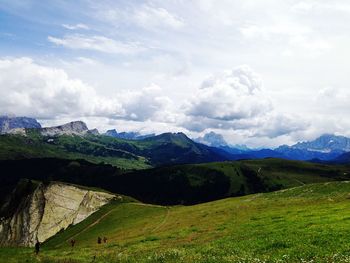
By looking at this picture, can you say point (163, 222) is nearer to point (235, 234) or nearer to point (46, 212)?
point (235, 234)

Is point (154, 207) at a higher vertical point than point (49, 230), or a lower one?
higher

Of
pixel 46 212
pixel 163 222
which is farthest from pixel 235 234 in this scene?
pixel 46 212

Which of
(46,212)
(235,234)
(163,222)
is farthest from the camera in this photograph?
(46,212)

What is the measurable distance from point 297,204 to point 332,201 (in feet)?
23.9

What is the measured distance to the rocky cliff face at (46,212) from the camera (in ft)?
469

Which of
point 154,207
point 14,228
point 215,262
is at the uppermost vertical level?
point 215,262

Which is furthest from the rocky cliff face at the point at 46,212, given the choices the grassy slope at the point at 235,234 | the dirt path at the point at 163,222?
the dirt path at the point at 163,222

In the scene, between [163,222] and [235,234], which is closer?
[235,234]

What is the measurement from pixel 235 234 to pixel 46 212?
113 metres

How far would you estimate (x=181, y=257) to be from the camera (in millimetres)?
36250

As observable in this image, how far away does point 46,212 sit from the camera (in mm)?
148500

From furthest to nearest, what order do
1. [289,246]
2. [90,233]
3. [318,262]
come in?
[90,233] < [289,246] < [318,262]

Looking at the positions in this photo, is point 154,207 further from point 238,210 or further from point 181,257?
point 181,257

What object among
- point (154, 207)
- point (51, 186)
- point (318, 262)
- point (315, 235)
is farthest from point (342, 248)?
point (51, 186)
